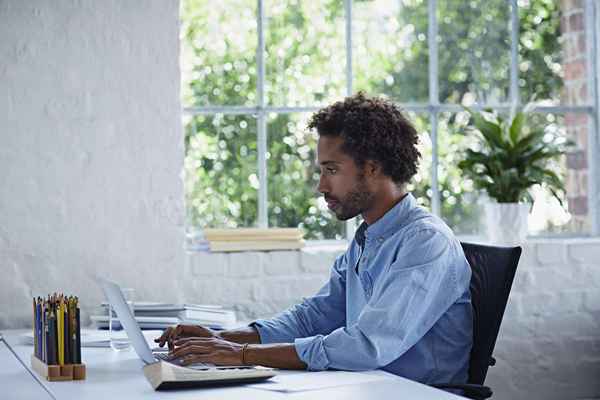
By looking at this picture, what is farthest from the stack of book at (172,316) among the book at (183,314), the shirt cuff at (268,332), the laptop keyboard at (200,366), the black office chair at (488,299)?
the black office chair at (488,299)

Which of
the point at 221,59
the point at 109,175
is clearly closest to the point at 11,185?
the point at 109,175

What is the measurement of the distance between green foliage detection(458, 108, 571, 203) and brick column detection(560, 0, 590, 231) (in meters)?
0.29

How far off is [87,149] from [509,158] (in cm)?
164

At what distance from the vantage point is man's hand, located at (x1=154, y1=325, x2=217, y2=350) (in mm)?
2623

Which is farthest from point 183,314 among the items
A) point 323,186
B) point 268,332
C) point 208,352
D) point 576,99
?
point 576,99

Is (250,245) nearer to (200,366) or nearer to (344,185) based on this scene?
(344,185)

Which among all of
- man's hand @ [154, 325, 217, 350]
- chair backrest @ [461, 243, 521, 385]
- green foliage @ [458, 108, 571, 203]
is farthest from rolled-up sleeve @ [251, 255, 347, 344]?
green foliage @ [458, 108, 571, 203]

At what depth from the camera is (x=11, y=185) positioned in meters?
3.49

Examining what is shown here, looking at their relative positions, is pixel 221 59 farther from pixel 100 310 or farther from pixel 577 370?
pixel 577 370

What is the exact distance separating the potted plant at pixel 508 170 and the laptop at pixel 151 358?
73.2 inches

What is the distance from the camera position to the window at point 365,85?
3973mm

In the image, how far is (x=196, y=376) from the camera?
209 centimetres

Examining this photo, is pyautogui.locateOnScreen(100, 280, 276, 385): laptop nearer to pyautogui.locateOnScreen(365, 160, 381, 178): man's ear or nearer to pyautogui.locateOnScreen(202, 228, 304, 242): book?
pyautogui.locateOnScreen(365, 160, 381, 178): man's ear

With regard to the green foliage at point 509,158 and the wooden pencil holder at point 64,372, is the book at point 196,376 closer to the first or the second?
the wooden pencil holder at point 64,372
